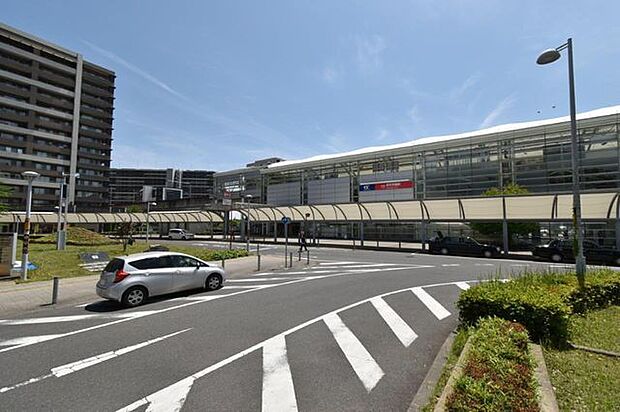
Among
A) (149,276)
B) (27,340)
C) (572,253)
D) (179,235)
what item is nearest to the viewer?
(27,340)

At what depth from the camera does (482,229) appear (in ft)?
112

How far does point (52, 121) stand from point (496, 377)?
3440 inches

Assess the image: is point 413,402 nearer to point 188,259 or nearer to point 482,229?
point 188,259

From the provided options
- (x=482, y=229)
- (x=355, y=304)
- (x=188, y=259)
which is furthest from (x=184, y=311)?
(x=482, y=229)

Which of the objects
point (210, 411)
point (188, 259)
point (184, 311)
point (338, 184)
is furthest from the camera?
point (338, 184)

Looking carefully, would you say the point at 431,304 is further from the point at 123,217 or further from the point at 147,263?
the point at 123,217

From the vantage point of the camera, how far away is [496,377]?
361 cm

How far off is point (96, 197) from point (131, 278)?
7769 centimetres

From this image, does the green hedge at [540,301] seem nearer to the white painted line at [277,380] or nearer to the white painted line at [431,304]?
the white painted line at [431,304]

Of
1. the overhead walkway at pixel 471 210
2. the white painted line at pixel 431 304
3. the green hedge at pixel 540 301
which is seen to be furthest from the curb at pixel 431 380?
the overhead walkway at pixel 471 210

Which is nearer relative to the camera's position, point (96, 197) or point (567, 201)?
point (567, 201)

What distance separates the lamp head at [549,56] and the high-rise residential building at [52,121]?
71977 millimetres

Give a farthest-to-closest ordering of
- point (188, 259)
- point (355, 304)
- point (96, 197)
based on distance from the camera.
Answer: point (96, 197) → point (188, 259) → point (355, 304)

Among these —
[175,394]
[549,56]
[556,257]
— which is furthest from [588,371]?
[556,257]
